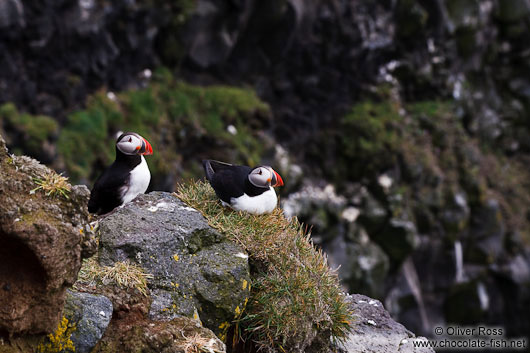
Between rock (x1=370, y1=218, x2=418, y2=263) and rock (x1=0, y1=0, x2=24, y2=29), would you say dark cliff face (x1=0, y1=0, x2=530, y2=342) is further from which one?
rock (x1=0, y1=0, x2=24, y2=29)

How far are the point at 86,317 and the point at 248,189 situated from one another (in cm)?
196

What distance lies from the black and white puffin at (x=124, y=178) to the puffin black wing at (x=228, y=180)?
627mm

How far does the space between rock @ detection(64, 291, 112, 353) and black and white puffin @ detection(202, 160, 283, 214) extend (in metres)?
1.64

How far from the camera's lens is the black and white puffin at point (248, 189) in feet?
15.9

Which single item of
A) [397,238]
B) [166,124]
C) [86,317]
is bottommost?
[397,238]

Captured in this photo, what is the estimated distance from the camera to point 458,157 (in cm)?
1877

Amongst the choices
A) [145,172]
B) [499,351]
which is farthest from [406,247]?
[145,172]

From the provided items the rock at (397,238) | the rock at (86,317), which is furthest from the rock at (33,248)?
the rock at (397,238)

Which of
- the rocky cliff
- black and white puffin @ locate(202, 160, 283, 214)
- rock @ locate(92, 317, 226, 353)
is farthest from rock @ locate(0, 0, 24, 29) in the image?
rock @ locate(92, 317, 226, 353)

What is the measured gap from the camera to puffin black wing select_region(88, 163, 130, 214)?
5.02 meters

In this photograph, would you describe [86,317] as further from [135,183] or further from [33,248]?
[135,183]

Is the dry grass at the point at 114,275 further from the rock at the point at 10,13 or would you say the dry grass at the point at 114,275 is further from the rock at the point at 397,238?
the rock at the point at 397,238

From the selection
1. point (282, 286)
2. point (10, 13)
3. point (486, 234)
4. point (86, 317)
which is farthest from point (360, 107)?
point (86, 317)

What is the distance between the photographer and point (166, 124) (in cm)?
1341
